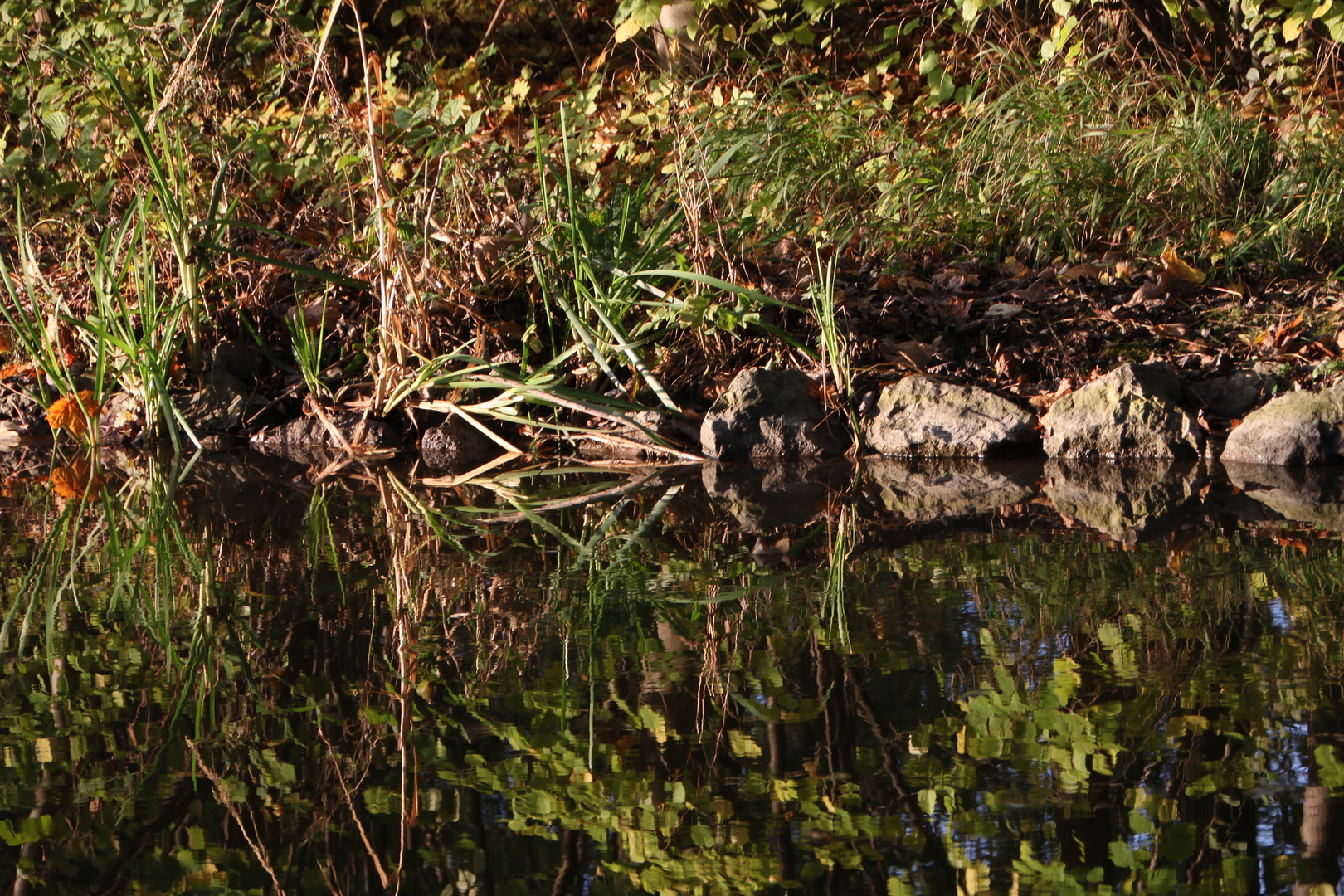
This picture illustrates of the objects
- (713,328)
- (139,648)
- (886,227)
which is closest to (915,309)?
(886,227)

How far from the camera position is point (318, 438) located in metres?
5.04

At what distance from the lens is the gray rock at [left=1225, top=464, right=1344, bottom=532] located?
3.15 m

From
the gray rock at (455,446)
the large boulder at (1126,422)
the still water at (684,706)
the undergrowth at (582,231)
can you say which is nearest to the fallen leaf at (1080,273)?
the undergrowth at (582,231)

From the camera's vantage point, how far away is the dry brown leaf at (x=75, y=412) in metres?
4.86

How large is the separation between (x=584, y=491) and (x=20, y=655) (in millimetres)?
1901

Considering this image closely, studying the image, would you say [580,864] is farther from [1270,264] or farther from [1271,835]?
[1270,264]

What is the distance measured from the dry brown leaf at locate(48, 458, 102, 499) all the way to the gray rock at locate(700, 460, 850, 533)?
204cm

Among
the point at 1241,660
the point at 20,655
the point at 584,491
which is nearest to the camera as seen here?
the point at 1241,660

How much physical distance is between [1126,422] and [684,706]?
114 inches

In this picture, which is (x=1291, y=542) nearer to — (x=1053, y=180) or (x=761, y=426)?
(x=761, y=426)

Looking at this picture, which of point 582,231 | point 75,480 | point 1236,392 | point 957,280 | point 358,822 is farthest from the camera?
point 957,280

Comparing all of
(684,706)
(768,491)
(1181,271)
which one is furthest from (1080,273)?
(684,706)

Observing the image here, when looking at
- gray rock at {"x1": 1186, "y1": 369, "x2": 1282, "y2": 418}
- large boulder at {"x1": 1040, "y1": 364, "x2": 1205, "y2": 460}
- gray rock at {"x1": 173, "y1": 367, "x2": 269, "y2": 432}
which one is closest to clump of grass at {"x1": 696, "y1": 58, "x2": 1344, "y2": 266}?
gray rock at {"x1": 1186, "y1": 369, "x2": 1282, "y2": 418}

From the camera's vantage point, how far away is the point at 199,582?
2746 millimetres
